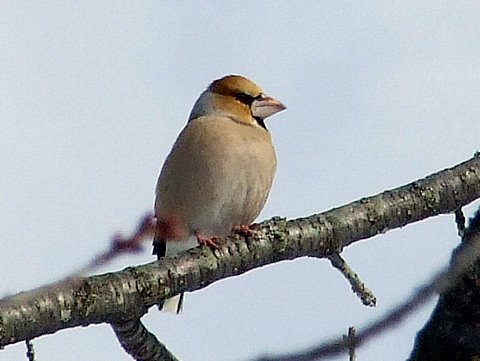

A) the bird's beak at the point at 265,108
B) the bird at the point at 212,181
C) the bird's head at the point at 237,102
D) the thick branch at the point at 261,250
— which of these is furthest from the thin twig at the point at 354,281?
the bird's beak at the point at 265,108

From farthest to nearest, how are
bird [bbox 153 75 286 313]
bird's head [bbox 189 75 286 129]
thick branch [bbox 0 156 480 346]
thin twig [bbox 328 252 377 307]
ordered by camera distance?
bird's head [bbox 189 75 286 129], bird [bbox 153 75 286 313], thin twig [bbox 328 252 377 307], thick branch [bbox 0 156 480 346]

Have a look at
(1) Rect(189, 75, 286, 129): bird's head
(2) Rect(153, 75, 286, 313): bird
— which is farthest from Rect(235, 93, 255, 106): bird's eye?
(2) Rect(153, 75, 286, 313): bird

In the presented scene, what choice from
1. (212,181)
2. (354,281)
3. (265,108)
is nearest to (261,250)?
(354,281)

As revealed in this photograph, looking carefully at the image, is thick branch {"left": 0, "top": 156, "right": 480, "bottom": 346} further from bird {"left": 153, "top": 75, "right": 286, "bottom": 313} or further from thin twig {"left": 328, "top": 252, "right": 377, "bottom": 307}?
bird {"left": 153, "top": 75, "right": 286, "bottom": 313}

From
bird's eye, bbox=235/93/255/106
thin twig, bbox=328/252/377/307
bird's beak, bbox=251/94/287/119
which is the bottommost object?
thin twig, bbox=328/252/377/307

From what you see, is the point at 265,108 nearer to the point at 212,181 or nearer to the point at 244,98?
the point at 244,98

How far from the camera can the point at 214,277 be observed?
2.38 m

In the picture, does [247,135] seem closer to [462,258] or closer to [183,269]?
[183,269]

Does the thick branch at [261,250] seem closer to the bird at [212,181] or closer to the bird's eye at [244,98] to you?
the bird at [212,181]

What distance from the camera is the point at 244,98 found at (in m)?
4.86

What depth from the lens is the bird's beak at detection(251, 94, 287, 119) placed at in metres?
4.79

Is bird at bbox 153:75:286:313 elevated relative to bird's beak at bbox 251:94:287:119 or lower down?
lower down

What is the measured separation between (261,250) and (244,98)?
246cm

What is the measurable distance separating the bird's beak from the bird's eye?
27 mm
